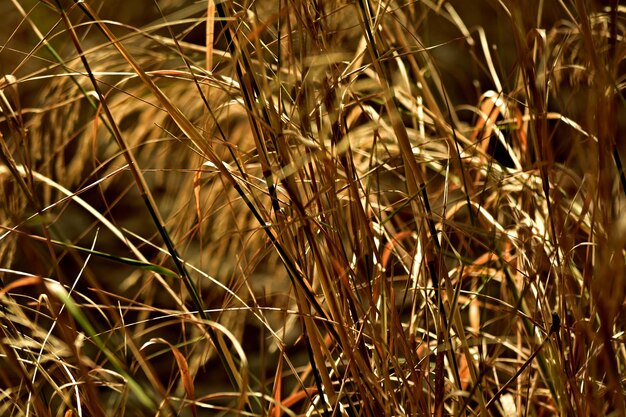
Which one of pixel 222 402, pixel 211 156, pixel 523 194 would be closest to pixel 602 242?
pixel 211 156

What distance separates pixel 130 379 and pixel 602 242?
0.55 feet

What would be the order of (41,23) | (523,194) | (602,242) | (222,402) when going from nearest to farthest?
1. (602,242)
2. (523,194)
3. (41,23)
4. (222,402)

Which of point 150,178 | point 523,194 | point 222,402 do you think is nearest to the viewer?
point 523,194

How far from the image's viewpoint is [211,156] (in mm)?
355

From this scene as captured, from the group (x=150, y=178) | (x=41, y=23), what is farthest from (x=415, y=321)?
(x=150, y=178)

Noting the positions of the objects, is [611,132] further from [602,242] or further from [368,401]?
[368,401]

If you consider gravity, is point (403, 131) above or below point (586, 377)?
above

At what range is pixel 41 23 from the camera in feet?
4.34

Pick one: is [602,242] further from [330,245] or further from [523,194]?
[523,194]

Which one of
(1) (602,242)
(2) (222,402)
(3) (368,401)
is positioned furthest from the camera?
(2) (222,402)

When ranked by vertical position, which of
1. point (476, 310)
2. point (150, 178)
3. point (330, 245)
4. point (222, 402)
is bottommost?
point (222, 402)

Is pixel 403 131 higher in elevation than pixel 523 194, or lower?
higher

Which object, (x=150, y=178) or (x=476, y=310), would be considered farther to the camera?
(x=150, y=178)

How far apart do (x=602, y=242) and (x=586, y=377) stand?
10cm
